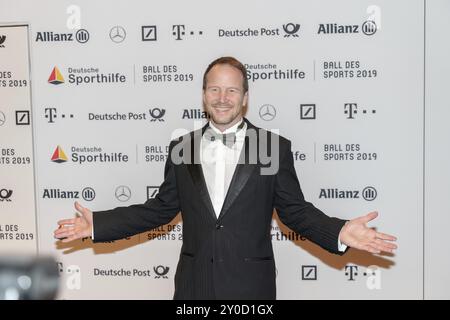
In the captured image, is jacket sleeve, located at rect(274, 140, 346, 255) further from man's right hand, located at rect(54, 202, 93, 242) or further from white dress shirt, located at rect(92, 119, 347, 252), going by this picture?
man's right hand, located at rect(54, 202, 93, 242)

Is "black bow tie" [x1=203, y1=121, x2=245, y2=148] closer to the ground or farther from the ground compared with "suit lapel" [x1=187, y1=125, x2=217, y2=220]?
farther from the ground

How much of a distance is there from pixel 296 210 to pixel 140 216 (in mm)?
915

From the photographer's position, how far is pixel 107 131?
398 cm

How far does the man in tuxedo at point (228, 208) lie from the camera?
8.61ft

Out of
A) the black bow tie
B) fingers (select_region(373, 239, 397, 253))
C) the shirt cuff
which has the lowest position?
the shirt cuff

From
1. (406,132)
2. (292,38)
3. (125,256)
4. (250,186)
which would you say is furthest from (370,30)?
(125,256)

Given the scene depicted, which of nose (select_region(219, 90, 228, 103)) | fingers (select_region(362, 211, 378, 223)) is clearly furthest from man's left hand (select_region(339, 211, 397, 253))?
nose (select_region(219, 90, 228, 103))

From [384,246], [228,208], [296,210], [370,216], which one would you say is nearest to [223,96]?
[228,208]

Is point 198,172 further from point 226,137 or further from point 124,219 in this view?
point 124,219

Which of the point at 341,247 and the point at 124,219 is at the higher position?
the point at 124,219

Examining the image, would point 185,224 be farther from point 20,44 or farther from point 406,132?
point 20,44

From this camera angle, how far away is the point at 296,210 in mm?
2717

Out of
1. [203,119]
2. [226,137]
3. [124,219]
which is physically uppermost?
[203,119]

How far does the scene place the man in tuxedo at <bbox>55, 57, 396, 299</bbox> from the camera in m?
2.62
